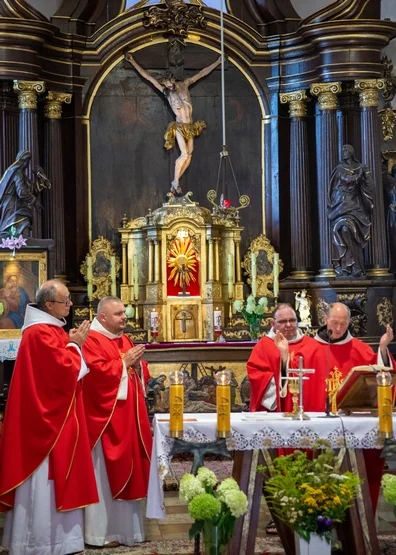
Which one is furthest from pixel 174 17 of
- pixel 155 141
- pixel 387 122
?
pixel 387 122

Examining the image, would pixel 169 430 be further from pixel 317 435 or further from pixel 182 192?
pixel 182 192

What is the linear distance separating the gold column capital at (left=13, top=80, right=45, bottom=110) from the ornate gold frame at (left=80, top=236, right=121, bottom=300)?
205 cm

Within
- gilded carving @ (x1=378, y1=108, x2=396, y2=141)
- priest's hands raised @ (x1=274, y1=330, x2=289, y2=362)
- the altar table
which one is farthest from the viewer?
gilded carving @ (x1=378, y1=108, x2=396, y2=141)

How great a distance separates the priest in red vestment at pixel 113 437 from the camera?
26.7ft

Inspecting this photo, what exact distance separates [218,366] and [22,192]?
3.30m

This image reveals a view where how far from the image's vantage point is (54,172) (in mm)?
15094

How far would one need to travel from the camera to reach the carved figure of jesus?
609 inches

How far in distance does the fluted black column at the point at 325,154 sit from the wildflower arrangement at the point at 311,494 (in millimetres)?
8891

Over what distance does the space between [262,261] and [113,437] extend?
295 inches

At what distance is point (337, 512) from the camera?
20.4 feet

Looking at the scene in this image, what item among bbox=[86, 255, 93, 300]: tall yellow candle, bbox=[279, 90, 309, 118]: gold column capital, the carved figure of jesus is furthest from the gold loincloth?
bbox=[86, 255, 93, 300]: tall yellow candle

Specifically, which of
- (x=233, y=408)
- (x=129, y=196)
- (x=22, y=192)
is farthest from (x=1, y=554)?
(x=129, y=196)

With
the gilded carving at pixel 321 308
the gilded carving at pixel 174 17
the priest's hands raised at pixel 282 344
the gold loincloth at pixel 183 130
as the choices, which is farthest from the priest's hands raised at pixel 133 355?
the gilded carving at pixel 174 17

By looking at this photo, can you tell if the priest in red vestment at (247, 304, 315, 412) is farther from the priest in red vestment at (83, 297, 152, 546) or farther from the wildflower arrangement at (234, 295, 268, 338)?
the wildflower arrangement at (234, 295, 268, 338)
